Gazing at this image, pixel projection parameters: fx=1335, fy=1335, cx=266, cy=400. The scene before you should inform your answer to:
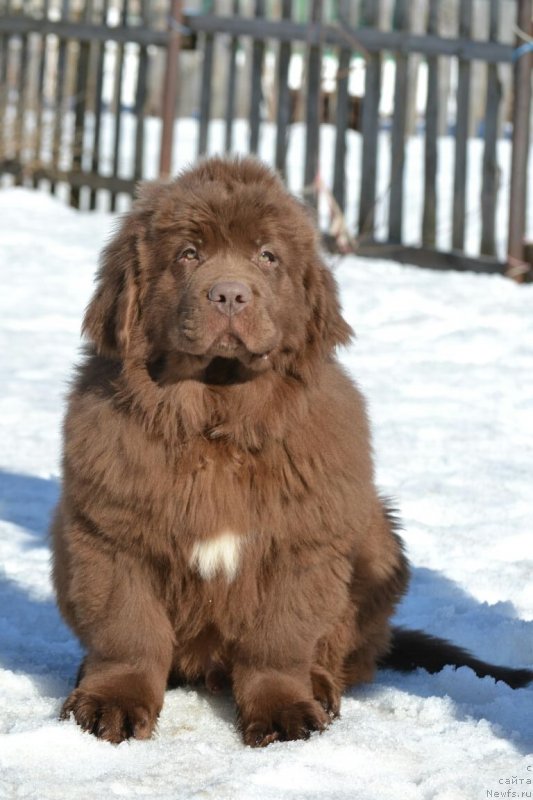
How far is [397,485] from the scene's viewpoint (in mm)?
5438

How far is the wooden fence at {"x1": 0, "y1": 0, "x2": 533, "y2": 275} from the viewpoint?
29.5ft

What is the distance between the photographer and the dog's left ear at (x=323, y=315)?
3.39 metres

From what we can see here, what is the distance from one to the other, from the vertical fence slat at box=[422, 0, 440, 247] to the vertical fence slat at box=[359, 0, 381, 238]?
1.30 ft

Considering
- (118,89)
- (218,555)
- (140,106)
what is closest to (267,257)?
(218,555)

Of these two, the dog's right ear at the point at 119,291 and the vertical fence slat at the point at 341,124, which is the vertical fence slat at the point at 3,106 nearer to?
the vertical fence slat at the point at 341,124

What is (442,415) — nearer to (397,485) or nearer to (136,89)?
(397,485)

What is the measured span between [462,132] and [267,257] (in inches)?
238

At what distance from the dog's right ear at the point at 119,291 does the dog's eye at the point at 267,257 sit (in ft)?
0.99

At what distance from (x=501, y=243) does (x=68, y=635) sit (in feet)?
23.9

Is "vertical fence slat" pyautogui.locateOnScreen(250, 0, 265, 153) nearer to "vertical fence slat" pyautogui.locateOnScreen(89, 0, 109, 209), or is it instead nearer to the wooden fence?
the wooden fence

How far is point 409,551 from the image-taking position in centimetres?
470

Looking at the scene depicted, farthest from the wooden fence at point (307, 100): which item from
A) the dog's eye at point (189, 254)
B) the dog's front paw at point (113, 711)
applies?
the dog's front paw at point (113, 711)

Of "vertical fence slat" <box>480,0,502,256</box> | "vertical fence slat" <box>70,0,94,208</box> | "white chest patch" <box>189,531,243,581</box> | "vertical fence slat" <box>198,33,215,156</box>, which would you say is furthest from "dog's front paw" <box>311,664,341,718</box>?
"vertical fence slat" <box>70,0,94,208</box>

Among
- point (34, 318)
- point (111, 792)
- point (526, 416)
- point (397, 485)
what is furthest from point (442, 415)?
point (111, 792)
